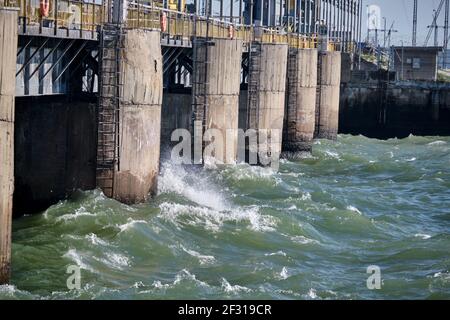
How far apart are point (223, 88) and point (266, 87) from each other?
6.93m

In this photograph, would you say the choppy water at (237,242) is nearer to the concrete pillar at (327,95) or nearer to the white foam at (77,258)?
the white foam at (77,258)

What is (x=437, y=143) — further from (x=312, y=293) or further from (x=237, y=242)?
(x=312, y=293)

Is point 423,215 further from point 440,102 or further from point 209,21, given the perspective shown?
point 440,102

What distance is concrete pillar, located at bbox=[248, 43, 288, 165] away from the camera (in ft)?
150

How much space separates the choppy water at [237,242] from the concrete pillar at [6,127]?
1.04 metres

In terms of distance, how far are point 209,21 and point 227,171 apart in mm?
5984

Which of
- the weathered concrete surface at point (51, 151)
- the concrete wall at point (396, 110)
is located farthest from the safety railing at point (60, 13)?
the concrete wall at point (396, 110)

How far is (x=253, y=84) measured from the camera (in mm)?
45688

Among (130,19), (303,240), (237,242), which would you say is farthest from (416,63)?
(237,242)

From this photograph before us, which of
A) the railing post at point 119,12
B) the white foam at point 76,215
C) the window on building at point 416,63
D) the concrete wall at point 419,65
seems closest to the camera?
the white foam at point 76,215

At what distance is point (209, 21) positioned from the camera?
4138 centimetres

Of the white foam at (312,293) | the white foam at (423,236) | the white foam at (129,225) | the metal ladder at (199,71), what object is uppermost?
the metal ladder at (199,71)

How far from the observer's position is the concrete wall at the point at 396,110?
2830 inches
